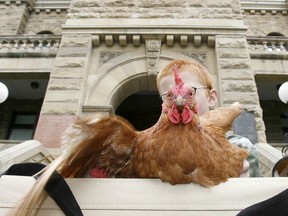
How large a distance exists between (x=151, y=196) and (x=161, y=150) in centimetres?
26

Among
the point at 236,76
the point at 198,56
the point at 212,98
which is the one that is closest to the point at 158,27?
the point at 198,56

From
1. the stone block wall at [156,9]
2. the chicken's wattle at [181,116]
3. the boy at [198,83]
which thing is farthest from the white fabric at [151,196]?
the stone block wall at [156,9]

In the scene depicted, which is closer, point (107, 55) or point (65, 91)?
point (65, 91)

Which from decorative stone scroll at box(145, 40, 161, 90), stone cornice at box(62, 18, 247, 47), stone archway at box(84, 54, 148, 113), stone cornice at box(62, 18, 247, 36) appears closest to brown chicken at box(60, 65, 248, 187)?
stone archway at box(84, 54, 148, 113)

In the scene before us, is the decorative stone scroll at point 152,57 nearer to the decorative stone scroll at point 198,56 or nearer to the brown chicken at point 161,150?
the decorative stone scroll at point 198,56

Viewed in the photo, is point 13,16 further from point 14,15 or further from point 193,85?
point 193,85

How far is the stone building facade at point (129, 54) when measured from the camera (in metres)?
7.01

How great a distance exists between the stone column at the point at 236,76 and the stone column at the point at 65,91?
351 centimetres

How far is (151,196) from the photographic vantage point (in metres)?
1.12

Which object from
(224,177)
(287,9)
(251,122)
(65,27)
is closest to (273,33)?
(287,9)

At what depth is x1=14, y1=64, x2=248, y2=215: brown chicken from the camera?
48.3 inches

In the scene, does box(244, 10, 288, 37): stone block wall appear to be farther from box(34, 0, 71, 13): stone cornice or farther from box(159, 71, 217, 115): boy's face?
box(159, 71, 217, 115): boy's face

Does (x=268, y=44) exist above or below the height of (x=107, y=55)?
above

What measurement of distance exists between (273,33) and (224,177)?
584 inches
